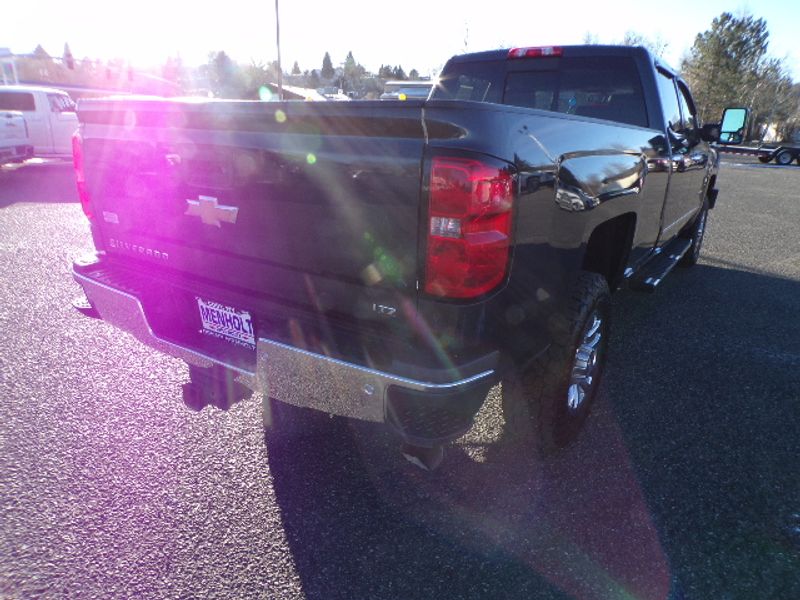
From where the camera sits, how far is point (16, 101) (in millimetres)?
13578

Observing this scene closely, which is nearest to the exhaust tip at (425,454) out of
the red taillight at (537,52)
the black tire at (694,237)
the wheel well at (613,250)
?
the wheel well at (613,250)

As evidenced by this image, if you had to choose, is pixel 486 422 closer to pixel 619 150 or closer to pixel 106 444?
pixel 619 150

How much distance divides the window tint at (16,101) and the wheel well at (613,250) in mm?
15041

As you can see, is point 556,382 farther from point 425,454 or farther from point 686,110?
point 686,110

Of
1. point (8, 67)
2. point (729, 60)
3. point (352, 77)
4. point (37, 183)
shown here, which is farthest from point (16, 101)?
point (352, 77)

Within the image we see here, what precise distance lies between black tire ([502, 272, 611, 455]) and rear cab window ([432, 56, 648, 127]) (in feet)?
6.09

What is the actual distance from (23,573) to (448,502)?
1.67m

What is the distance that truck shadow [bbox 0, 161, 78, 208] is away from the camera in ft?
33.1

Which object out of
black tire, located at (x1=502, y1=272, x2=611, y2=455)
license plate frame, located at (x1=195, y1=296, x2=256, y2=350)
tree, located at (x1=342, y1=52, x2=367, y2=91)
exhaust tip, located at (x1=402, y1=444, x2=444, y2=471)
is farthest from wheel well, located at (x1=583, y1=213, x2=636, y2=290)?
tree, located at (x1=342, y1=52, x2=367, y2=91)

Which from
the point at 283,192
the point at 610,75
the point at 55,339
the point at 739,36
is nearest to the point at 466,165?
the point at 283,192

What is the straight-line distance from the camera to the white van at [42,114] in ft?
44.2

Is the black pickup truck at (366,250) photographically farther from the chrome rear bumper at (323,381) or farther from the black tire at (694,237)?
the black tire at (694,237)

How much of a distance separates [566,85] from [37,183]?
12115 mm

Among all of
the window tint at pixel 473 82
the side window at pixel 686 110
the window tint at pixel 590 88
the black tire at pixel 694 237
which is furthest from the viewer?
the black tire at pixel 694 237
